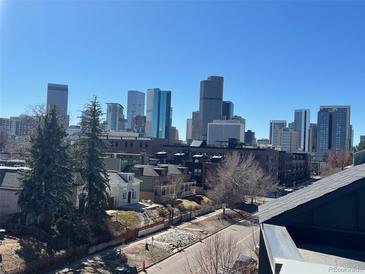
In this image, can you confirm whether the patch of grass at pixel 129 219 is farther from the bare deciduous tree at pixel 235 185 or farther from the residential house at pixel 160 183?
the bare deciduous tree at pixel 235 185

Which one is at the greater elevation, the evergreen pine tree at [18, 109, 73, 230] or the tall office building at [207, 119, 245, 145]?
the tall office building at [207, 119, 245, 145]

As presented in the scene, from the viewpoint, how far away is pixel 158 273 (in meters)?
27.7

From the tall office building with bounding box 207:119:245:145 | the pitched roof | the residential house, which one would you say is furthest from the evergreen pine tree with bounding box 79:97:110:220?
the tall office building with bounding box 207:119:245:145

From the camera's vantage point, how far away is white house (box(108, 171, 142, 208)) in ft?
150

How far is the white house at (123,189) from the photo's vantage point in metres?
45.6

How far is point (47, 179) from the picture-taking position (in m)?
30.8

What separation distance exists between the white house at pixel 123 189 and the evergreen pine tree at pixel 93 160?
7.73m

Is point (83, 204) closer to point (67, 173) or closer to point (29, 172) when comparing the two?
point (67, 173)

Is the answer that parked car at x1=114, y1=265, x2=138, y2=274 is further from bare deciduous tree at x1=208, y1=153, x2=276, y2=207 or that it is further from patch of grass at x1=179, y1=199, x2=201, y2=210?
bare deciduous tree at x1=208, y1=153, x2=276, y2=207

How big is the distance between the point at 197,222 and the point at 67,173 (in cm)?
1947

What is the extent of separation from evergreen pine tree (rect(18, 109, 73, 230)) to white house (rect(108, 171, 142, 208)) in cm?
1300

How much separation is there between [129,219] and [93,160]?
7.83 metres

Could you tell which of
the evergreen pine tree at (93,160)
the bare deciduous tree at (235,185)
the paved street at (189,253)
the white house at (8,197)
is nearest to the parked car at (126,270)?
the paved street at (189,253)

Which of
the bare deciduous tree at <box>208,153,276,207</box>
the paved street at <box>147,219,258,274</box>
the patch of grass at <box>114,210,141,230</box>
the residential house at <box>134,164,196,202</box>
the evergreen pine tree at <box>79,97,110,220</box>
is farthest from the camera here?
the bare deciduous tree at <box>208,153,276,207</box>
